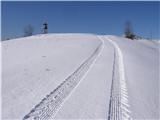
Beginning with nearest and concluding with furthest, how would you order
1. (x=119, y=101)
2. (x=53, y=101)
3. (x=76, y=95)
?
(x=53, y=101) → (x=119, y=101) → (x=76, y=95)

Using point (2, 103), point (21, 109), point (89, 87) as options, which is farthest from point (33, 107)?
point (89, 87)

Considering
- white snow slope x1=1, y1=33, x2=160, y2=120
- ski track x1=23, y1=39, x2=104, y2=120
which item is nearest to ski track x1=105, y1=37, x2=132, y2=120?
white snow slope x1=1, y1=33, x2=160, y2=120

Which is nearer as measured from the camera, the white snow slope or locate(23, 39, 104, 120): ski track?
locate(23, 39, 104, 120): ski track

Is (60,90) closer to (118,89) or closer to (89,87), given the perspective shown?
(89,87)

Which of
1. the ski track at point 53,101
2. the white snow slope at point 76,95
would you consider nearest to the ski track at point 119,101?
the white snow slope at point 76,95

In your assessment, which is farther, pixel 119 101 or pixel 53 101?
pixel 119 101

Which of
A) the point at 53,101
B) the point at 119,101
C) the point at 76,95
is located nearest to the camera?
the point at 53,101

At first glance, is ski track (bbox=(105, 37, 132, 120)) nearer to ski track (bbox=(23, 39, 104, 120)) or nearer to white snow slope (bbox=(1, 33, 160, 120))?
white snow slope (bbox=(1, 33, 160, 120))

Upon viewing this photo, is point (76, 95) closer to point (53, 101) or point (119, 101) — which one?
point (53, 101)

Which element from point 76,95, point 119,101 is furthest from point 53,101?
point 119,101

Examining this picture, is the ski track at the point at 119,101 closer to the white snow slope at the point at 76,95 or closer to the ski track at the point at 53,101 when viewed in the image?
the white snow slope at the point at 76,95

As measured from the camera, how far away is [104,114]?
5922mm

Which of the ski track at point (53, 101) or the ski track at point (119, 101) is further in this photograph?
the ski track at point (119, 101)

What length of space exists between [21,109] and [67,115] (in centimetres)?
110
